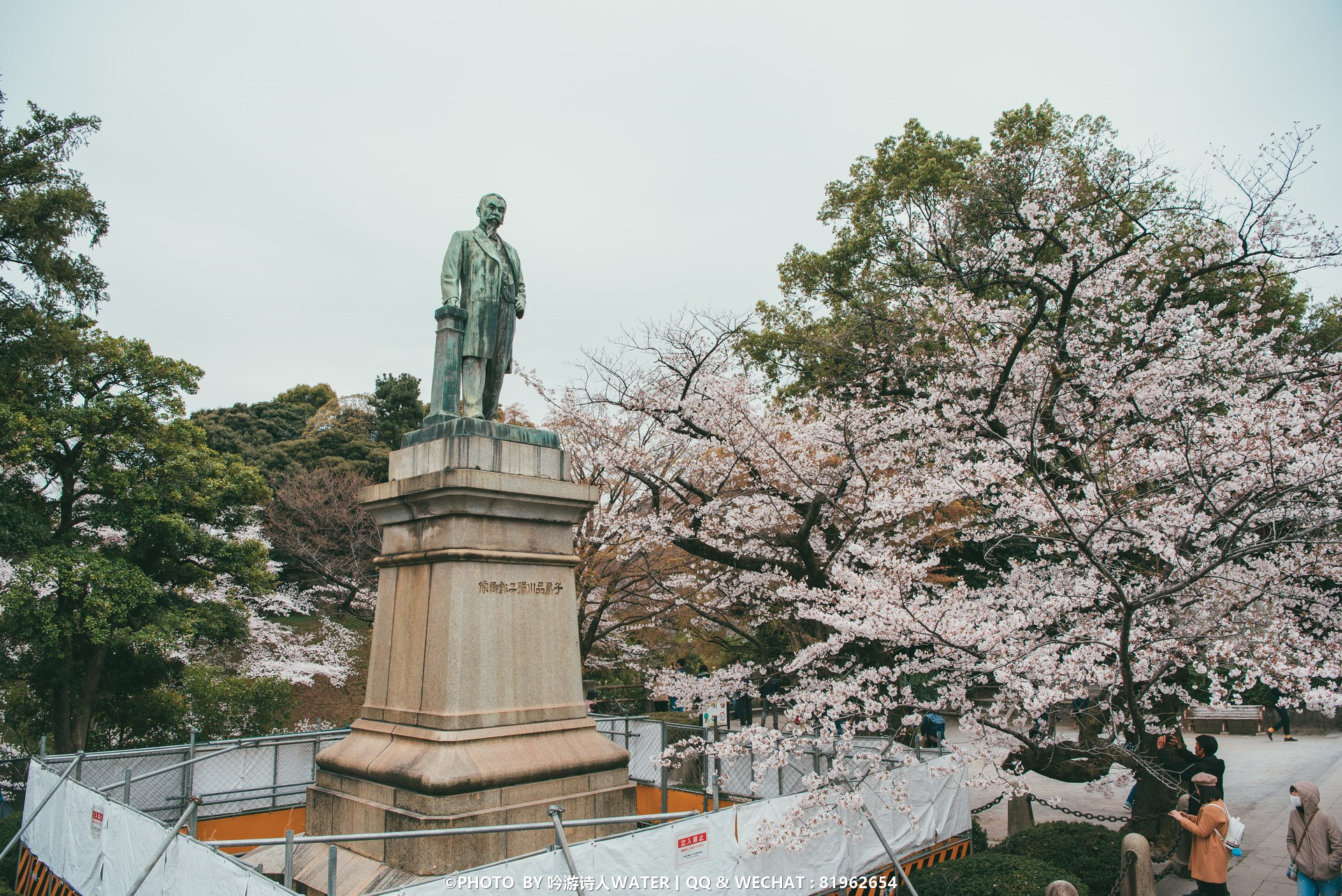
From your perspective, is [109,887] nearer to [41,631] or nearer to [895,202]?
[41,631]

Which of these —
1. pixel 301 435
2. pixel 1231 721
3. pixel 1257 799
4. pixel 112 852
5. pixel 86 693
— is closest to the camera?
pixel 112 852

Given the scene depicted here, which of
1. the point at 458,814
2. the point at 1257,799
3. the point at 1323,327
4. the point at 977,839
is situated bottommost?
the point at 1257,799

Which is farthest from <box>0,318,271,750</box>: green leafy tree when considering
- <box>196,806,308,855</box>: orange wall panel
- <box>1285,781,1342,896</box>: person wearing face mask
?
<box>1285,781,1342,896</box>: person wearing face mask

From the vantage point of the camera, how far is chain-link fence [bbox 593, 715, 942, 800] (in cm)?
926

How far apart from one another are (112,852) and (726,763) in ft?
22.6

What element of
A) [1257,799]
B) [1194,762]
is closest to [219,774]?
[1194,762]

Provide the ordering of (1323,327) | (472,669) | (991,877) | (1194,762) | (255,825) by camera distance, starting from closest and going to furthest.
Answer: (472,669) → (991,877) → (1194,762) → (255,825) → (1323,327)

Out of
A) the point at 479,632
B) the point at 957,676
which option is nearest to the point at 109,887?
the point at 479,632

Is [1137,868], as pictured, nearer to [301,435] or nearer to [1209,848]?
[1209,848]

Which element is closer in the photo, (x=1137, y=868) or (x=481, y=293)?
(x=1137, y=868)

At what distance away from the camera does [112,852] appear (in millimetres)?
6535

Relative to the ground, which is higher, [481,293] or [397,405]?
[397,405]

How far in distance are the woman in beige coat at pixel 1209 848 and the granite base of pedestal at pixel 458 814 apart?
5063mm

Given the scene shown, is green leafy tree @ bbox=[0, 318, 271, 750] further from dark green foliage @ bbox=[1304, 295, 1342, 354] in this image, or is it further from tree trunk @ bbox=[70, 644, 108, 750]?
dark green foliage @ bbox=[1304, 295, 1342, 354]
